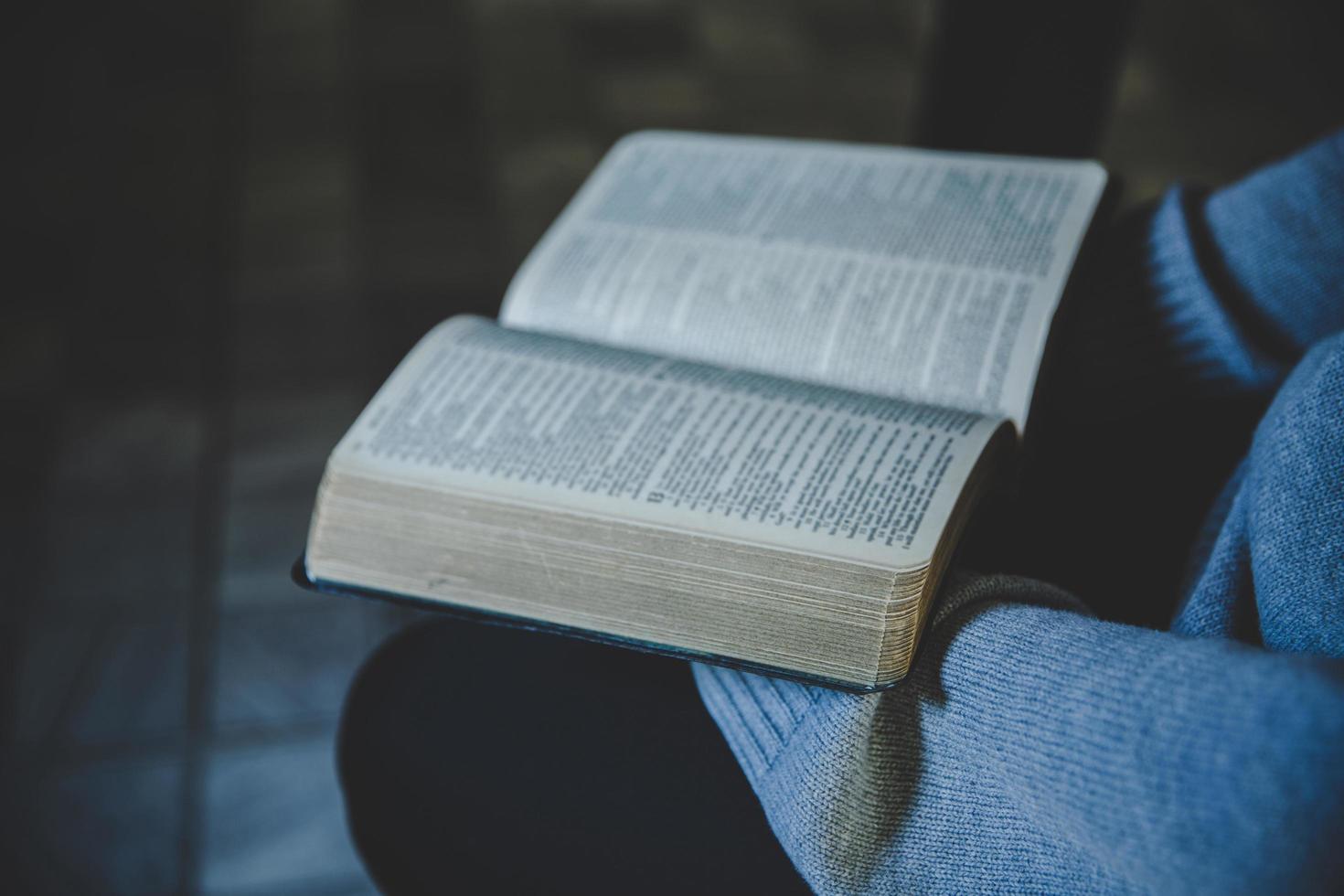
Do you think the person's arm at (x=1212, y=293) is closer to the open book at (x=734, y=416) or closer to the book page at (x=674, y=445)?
the open book at (x=734, y=416)

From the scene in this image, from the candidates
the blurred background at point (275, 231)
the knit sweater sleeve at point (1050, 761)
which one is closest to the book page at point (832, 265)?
the knit sweater sleeve at point (1050, 761)

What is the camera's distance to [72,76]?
176 cm

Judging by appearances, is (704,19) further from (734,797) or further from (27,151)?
(734,797)

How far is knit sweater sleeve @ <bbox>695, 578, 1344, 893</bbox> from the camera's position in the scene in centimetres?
26

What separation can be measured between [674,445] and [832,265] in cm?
18

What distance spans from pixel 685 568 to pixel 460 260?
110cm

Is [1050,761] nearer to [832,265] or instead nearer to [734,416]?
[734,416]

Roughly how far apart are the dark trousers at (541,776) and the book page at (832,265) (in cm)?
17

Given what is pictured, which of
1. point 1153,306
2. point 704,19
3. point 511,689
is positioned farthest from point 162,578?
point 704,19

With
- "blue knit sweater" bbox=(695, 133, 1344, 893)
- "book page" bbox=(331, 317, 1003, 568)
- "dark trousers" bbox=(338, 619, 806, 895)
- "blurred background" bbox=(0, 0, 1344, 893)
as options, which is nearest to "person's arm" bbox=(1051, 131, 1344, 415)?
"blue knit sweater" bbox=(695, 133, 1344, 893)

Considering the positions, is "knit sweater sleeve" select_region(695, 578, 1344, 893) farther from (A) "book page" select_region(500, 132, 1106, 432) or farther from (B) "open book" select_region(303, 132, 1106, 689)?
(A) "book page" select_region(500, 132, 1106, 432)

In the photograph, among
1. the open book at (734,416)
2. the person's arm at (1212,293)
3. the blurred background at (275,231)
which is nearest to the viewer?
the open book at (734,416)

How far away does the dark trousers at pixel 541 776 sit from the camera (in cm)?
48

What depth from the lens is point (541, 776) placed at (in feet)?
1.66
